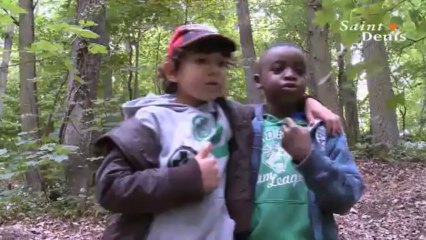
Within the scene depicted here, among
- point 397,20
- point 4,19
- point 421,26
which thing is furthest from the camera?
point 4,19

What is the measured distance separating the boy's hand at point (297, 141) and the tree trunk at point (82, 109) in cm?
506

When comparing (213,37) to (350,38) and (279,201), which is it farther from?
(350,38)

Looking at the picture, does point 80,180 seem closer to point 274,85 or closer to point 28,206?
point 28,206

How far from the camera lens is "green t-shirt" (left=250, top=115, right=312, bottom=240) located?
1.66m

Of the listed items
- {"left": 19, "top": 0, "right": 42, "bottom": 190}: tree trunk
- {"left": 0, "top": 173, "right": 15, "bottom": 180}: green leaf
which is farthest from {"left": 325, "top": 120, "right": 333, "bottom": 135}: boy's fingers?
{"left": 19, "top": 0, "right": 42, "bottom": 190}: tree trunk

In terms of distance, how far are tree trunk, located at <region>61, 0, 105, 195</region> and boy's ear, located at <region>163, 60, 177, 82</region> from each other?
4.82m

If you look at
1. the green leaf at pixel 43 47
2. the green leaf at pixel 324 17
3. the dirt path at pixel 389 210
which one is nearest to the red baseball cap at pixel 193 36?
the green leaf at pixel 324 17

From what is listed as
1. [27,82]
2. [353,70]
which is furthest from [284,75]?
[27,82]

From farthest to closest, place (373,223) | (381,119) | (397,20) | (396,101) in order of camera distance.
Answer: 1. (381,119)
2. (373,223)
3. (397,20)
4. (396,101)

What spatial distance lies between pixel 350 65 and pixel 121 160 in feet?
3.51

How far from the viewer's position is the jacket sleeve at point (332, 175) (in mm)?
1561

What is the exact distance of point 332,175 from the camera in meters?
1.57

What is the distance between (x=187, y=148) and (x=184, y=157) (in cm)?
3

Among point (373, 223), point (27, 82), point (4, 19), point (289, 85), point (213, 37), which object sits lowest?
point (373, 223)
